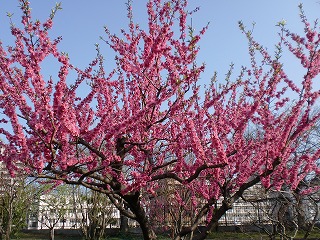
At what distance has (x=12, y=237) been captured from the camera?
19531 mm

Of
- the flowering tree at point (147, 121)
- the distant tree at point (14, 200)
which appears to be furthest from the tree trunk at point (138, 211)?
the distant tree at point (14, 200)

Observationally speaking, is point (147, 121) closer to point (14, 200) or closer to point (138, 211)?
point (138, 211)

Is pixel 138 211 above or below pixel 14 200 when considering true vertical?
below

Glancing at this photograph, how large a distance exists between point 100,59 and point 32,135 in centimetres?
200

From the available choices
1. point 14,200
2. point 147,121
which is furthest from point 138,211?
point 14,200

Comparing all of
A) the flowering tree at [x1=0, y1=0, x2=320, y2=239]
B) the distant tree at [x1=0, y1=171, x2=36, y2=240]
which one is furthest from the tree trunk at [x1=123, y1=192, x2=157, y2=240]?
the distant tree at [x1=0, y1=171, x2=36, y2=240]

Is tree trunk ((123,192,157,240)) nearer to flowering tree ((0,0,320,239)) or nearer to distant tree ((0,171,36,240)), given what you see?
flowering tree ((0,0,320,239))

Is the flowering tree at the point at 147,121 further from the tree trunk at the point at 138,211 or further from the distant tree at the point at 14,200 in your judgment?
the distant tree at the point at 14,200

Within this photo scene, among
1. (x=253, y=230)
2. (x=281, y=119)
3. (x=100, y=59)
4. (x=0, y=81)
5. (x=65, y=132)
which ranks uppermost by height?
(x=100, y=59)

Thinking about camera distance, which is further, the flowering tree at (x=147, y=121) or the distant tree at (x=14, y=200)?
the distant tree at (x=14, y=200)

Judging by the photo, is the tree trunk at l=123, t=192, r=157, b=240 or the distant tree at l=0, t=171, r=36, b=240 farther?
the distant tree at l=0, t=171, r=36, b=240

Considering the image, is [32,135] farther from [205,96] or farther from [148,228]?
[205,96]

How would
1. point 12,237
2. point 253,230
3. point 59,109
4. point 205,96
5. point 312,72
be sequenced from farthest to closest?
point 12,237
point 253,230
point 205,96
point 312,72
point 59,109

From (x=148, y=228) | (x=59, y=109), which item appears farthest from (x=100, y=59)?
(x=148, y=228)
